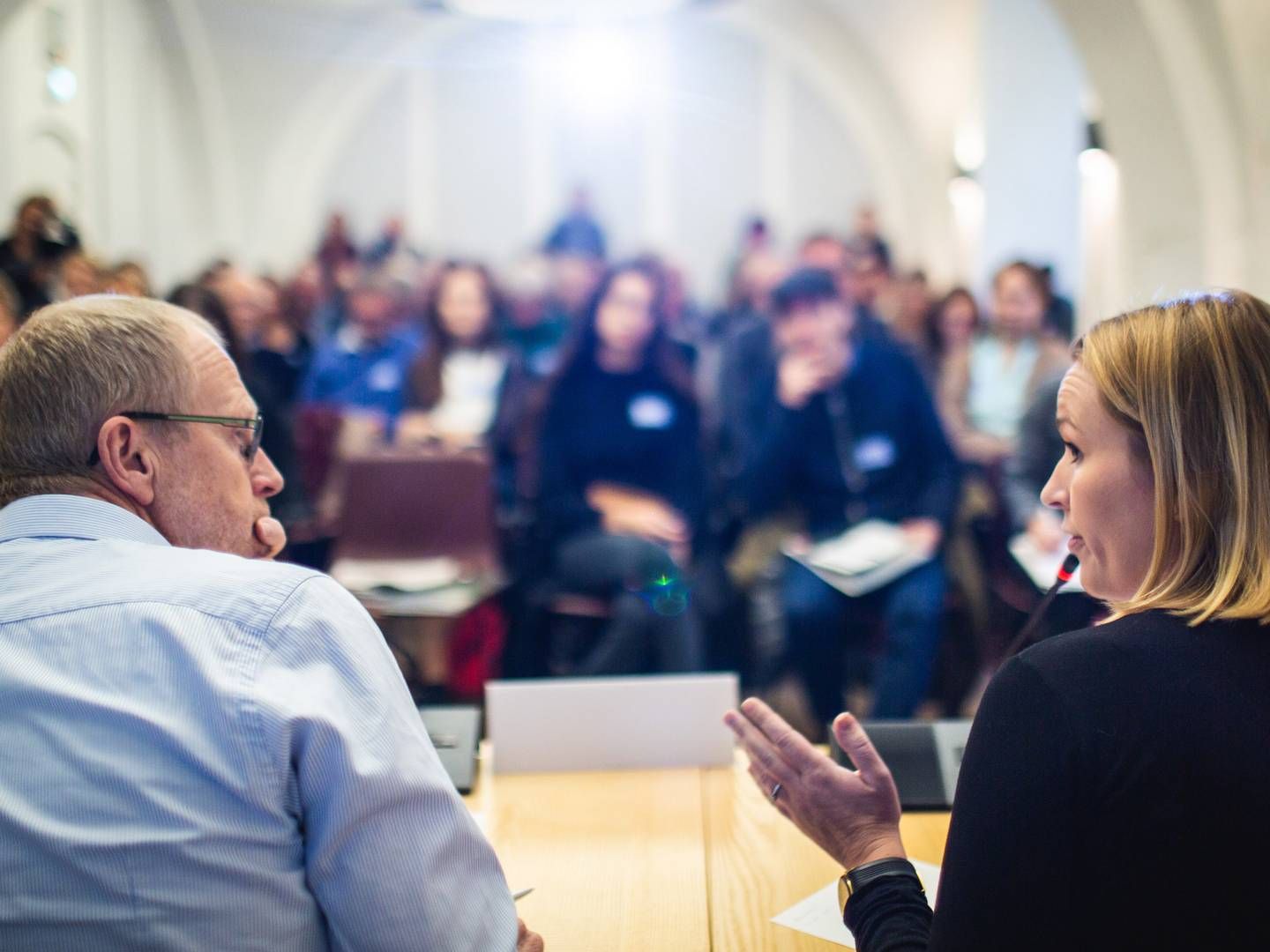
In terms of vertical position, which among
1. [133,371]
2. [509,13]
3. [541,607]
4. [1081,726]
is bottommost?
[541,607]

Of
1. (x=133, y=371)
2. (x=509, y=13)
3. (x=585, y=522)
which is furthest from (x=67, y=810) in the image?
(x=509, y=13)

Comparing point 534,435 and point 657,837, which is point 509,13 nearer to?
point 534,435

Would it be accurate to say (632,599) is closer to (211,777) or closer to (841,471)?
(841,471)

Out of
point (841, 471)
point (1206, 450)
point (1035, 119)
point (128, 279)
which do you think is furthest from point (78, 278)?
point (1035, 119)

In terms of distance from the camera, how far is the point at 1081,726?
3.03 feet

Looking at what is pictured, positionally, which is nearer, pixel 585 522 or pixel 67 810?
pixel 67 810

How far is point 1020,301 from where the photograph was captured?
4.31 meters

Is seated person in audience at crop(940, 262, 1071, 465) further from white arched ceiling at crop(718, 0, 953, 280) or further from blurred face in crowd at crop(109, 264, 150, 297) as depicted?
white arched ceiling at crop(718, 0, 953, 280)

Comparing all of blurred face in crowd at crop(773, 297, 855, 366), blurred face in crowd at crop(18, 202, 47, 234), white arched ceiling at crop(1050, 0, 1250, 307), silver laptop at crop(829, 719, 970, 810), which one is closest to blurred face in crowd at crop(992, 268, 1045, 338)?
white arched ceiling at crop(1050, 0, 1250, 307)

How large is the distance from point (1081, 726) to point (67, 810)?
32.3 inches

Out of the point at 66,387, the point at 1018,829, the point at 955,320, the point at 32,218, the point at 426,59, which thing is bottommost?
the point at 1018,829

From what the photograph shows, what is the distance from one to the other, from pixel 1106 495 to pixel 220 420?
93 centimetres

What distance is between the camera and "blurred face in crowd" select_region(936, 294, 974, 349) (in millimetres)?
5348

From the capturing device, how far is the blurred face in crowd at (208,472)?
1195 millimetres
